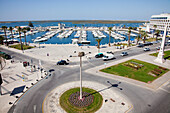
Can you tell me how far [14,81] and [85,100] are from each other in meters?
21.3

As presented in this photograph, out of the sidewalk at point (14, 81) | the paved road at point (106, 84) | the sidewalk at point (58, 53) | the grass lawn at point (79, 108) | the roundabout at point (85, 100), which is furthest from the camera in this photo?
the sidewalk at point (58, 53)

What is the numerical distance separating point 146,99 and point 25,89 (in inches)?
1087

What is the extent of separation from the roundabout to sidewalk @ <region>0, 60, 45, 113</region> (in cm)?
728

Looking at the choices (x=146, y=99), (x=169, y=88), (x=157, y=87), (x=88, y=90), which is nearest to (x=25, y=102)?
(x=88, y=90)

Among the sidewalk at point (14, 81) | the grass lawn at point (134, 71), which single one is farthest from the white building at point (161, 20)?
the sidewalk at point (14, 81)

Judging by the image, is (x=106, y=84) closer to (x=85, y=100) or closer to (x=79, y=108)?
(x=85, y=100)

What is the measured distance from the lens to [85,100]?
23.2 meters

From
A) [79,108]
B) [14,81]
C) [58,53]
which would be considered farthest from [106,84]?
[58,53]

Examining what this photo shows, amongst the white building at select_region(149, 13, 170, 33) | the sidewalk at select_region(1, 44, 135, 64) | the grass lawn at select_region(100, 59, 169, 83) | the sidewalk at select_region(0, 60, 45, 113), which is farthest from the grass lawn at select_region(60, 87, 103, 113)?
the white building at select_region(149, 13, 170, 33)

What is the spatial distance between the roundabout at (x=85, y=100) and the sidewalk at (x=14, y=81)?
7.28 meters

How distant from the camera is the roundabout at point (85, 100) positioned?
826 inches

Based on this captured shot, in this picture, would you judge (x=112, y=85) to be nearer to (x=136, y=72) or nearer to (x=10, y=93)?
(x=136, y=72)

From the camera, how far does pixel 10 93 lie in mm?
25938

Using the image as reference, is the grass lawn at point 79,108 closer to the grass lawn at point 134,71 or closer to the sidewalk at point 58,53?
the grass lawn at point 134,71
